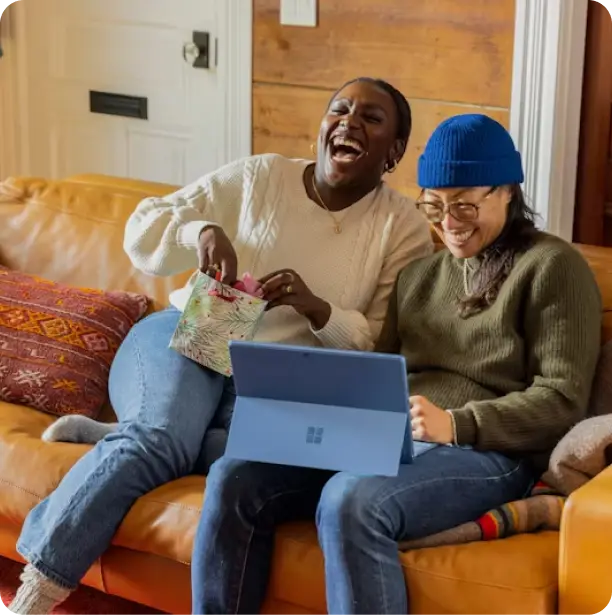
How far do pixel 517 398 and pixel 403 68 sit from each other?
171 centimetres

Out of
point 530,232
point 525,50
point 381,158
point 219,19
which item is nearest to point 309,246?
point 381,158

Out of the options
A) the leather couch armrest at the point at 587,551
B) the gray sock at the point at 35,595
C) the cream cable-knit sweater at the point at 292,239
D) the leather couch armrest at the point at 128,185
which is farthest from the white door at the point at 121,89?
the leather couch armrest at the point at 587,551

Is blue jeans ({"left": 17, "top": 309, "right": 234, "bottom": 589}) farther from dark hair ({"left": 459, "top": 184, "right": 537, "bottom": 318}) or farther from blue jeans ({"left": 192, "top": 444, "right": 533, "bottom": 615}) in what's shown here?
dark hair ({"left": 459, "top": 184, "right": 537, "bottom": 318})

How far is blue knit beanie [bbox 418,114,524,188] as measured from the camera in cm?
211

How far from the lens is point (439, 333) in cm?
220

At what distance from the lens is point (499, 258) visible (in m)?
2.15

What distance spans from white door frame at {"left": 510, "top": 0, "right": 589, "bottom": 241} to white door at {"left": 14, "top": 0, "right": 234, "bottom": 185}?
3.61ft

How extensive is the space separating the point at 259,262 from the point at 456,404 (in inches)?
20.8

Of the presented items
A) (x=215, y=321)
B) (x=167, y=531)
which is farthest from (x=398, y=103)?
(x=167, y=531)

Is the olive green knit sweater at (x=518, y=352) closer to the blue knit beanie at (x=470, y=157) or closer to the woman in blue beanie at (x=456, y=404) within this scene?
the woman in blue beanie at (x=456, y=404)

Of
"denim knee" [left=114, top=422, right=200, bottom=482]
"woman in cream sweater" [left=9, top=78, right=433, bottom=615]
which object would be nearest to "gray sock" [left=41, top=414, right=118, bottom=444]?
"woman in cream sweater" [left=9, top=78, right=433, bottom=615]

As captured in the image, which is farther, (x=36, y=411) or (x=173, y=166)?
(x=173, y=166)

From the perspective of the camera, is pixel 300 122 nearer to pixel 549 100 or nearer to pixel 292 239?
pixel 549 100

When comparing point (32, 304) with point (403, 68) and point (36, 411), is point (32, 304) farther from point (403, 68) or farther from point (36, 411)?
point (403, 68)
